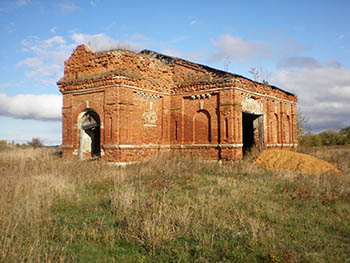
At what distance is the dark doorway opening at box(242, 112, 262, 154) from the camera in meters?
17.7

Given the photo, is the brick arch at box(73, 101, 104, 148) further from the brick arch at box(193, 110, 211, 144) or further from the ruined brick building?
the brick arch at box(193, 110, 211, 144)

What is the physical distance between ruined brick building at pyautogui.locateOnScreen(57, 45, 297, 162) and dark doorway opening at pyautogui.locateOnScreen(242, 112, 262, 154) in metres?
0.13

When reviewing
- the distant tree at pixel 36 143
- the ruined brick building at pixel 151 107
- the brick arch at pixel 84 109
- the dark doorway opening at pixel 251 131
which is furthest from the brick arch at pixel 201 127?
the distant tree at pixel 36 143

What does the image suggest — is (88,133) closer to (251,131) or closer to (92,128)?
(92,128)

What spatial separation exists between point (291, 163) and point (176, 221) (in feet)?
33.8

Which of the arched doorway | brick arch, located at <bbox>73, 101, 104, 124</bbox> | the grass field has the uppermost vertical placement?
brick arch, located at <bbox>73, 101, 104, 124</bbox>

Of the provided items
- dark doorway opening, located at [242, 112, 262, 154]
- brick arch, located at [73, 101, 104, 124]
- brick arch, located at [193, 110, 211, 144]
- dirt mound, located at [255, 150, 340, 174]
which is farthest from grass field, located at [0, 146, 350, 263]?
dark doorway opening, located at [242, 112, 262, 154]

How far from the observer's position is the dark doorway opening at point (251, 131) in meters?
17.7

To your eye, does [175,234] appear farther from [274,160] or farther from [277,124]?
[277,124]

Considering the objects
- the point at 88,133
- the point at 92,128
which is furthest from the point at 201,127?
the point at 88,133

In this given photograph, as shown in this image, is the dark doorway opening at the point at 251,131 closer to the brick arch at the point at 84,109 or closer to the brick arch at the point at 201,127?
the brick arch at the point at 201,127

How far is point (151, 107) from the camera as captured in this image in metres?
15.6

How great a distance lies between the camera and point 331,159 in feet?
58.1

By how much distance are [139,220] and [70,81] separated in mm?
11799
